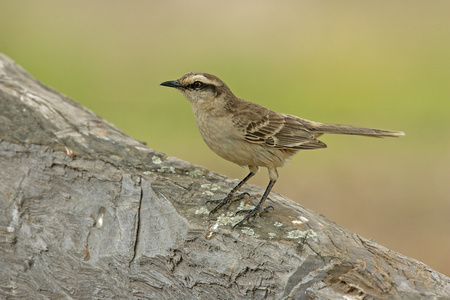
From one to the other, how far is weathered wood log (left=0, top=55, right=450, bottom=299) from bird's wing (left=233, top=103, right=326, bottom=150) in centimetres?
56

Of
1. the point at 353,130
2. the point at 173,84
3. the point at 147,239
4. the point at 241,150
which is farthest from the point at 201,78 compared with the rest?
the point at 147,239

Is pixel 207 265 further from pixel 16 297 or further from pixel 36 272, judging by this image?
pixel 16 297

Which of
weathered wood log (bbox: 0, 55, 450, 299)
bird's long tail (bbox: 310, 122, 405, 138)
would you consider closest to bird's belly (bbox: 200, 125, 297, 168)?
weathered wood log (bbox: 0, 55, 450, 299)

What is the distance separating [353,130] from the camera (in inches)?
223

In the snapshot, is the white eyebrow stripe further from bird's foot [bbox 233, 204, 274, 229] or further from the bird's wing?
bird's foot [bbox 233, 204, 274, 229]

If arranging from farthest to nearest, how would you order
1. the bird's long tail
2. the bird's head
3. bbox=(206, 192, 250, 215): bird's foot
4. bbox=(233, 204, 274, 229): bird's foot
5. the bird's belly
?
1. the bird's long tail
2. the bird's head
3. the bird's belly
4. bbox=(206, 192, 250, 215): bird's foot
5. bbox=(233, 204, 274, 229): bird's foot

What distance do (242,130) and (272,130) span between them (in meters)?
0.37

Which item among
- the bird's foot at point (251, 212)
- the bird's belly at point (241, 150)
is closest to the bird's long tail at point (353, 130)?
the bird's belly at point (241, 150)

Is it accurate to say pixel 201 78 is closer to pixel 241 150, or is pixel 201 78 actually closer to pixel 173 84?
pixel 173 84

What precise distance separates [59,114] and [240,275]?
9.56ft

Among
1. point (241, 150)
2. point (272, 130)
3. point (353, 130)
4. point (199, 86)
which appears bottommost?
point (241, 150)

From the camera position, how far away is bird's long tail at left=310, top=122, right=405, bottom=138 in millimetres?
5617

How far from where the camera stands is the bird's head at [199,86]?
541 centimetres

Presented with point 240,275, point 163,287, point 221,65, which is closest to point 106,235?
point 163,287
